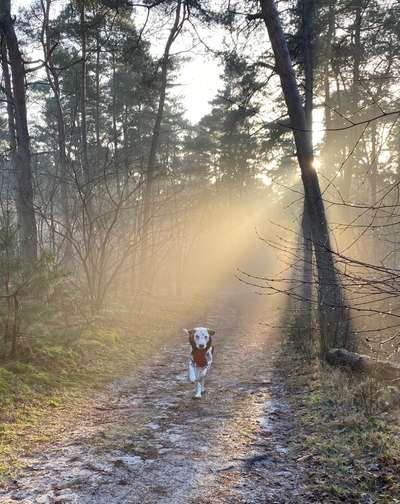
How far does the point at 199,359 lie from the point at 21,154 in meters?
8.13

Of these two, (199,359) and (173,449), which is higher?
(199,359)

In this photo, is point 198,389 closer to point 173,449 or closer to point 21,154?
point 173,449

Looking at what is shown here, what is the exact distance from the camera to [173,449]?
4.89 metres

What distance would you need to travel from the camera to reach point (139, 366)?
359 inches

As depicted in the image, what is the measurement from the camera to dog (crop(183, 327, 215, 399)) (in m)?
7.12

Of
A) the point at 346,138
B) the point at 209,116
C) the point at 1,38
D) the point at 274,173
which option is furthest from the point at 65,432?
the point at 209,116

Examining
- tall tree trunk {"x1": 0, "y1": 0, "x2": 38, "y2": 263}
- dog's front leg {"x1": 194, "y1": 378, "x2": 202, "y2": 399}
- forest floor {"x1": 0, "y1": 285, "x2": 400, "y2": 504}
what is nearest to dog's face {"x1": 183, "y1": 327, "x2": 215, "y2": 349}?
dog's front leg {"x1": 194, "y1": 378, "x2": 202, "y2": 399}

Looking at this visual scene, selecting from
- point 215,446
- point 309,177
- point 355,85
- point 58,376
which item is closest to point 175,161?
point 355,85

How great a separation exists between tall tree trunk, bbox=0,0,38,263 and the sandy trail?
561 centimetres

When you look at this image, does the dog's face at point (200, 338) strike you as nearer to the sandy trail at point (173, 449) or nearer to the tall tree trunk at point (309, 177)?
the sandy trail at point (173, 449)

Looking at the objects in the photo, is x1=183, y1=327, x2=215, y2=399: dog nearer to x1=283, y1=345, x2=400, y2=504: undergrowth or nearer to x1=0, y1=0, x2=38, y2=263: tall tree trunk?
x1=283, y1=345, x2=400, y2=504: undergrowth

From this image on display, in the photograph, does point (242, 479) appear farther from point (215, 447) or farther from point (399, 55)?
point (399, 55)

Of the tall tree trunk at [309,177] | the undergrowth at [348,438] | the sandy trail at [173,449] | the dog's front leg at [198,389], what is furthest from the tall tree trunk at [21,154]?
the undergrowth at [348,438]

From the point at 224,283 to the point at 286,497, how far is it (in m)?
31.7
